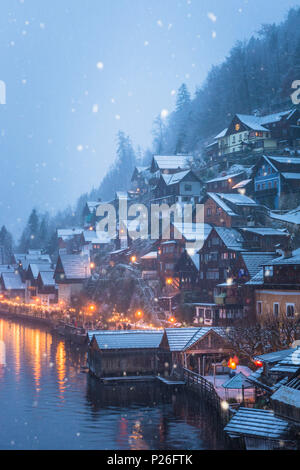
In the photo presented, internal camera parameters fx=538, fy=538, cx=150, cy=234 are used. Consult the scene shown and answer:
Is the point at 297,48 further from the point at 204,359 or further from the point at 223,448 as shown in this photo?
the point at 223,448

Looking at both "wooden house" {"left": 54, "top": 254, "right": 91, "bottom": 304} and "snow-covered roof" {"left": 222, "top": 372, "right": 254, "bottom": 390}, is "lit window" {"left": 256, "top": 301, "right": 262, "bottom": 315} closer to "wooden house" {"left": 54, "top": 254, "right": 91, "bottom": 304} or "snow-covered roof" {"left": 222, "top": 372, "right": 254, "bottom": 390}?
"snow-covered roof" {"left": 222, "top": 372, "right": 254, "bottom": 390}

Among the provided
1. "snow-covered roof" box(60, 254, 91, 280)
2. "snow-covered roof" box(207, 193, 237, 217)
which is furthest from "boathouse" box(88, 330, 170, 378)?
"snow-covered roof" box(60, 254, 91, 280)

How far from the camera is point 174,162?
365 feet

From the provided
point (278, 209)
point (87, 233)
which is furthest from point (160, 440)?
point (87, 233)

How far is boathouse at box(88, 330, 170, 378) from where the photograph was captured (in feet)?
156

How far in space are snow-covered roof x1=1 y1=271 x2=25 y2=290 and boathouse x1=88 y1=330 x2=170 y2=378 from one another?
83.1 metres

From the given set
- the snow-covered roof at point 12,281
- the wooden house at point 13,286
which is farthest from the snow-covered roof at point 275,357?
the snow-covered roof at point 12,281

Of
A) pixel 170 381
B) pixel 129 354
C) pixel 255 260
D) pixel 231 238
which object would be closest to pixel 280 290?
pixel 255 260

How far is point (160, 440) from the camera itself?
3114 cm

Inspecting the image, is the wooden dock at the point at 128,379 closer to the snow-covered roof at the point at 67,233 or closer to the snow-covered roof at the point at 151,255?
the snow-covered roof at the point at 151,255

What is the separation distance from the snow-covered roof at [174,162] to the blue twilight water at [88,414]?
61549 millimetres

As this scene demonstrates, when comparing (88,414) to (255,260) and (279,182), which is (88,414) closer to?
(255,260)

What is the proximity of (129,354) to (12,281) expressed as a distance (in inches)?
3391
